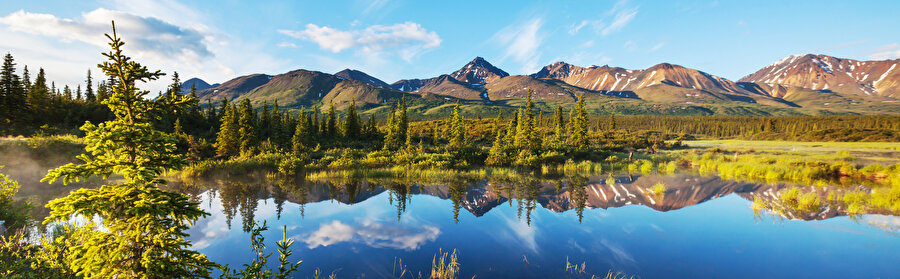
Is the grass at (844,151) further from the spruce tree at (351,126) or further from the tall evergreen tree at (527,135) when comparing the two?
the spruce tree at (351,126)

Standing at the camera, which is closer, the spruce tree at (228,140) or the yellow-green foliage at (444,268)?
the yellow-green foliage at (444,268)

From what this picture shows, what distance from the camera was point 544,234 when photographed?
14070 mm

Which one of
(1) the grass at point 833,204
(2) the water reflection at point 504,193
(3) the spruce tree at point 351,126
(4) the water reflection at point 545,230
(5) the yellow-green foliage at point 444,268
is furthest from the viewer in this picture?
(3) the spruce tree at point 351,126

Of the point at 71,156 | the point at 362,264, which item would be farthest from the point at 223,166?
the point at 362,264

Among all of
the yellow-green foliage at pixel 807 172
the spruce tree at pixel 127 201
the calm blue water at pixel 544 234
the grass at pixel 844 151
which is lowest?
the calm blue water at pixel 544 234

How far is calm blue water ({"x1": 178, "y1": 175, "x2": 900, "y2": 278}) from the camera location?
10742 mm

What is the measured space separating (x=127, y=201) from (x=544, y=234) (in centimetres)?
1338

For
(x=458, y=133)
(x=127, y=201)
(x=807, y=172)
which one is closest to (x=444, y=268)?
(x=127, y=201)

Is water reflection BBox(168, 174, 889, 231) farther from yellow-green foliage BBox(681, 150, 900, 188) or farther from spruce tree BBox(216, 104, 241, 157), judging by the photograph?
spruce tree BBox(216, 104, 241, 157)

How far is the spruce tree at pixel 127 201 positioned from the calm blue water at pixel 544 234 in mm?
5142

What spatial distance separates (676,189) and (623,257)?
17.2 metres

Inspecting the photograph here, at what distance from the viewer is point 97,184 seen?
67.6ft

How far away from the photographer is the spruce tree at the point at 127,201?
15.4 ft

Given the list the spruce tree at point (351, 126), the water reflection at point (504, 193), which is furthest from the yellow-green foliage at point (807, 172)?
the spruce tree at point (351, 126)
